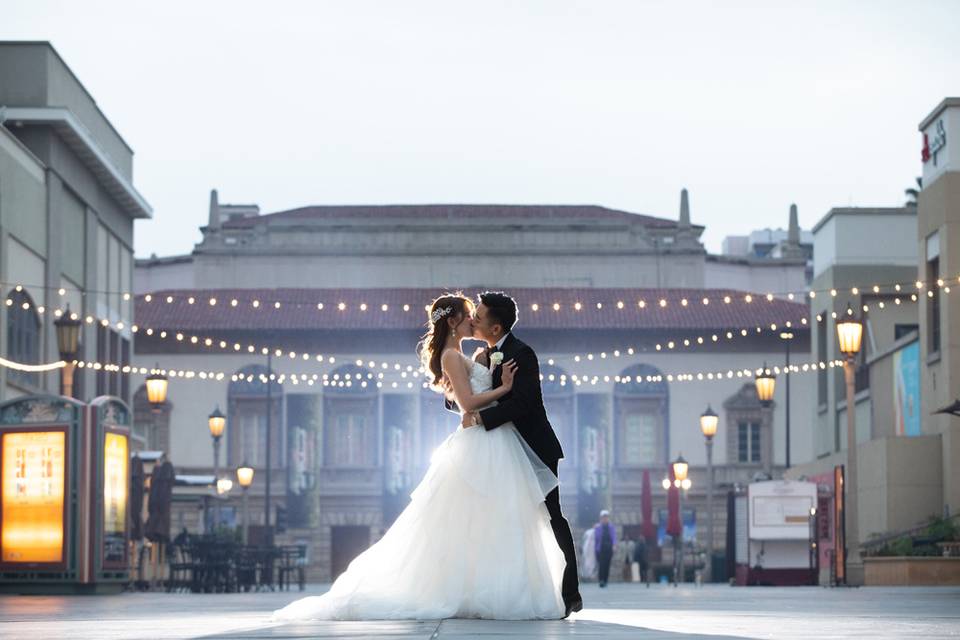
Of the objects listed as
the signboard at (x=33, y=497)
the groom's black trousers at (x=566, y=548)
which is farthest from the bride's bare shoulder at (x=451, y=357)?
the signboard at (x=33, y=497)

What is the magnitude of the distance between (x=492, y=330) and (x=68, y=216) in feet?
117

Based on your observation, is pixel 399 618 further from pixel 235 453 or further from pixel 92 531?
pixel 235 453

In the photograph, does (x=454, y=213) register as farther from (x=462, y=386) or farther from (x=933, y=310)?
(x=462, y=386)

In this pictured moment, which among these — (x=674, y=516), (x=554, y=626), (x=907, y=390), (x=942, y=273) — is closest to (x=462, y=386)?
(x=554, y=626)

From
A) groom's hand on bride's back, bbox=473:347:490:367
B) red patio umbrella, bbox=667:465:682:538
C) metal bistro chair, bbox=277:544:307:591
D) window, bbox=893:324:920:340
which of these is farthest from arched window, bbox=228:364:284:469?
groom's hand on bride's back, bbox=473:347:490:367

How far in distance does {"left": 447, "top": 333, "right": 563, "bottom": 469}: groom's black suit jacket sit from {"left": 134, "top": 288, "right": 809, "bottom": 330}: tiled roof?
59903 mm

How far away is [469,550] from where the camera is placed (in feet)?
39.2

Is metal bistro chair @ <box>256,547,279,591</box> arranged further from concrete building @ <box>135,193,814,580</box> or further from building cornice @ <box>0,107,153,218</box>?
concrete building @ <box>135,193,814,580</box>

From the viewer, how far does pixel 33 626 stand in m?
12.1

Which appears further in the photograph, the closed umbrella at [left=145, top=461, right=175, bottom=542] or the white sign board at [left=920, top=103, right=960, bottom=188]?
the white sign board at [left=920, top=103, right=960, bottom=188]

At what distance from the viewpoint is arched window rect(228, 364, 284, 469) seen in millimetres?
73938

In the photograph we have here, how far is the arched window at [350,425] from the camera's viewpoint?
7419 cm

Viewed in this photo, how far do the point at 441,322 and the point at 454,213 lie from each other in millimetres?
70121

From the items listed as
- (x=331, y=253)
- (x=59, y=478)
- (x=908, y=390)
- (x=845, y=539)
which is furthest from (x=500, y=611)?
(x=331, y=253)
